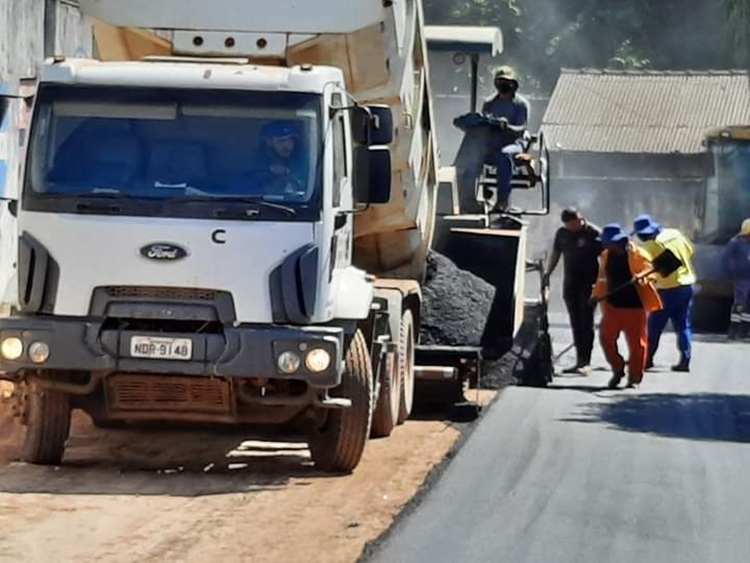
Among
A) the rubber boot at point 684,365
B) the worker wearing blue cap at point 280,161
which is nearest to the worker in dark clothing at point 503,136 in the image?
the rubber boot at point 684,365

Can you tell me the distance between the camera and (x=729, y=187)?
28.5 meters

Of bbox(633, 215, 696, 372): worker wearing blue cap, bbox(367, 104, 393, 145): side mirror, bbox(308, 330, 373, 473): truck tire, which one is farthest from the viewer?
bbox(633, 215, 696, 372): worker wearing blue cap

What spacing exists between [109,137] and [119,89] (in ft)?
0.98

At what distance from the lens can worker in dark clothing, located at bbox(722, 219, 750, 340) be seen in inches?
1001

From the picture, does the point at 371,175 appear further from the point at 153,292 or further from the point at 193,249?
the point at 153,292

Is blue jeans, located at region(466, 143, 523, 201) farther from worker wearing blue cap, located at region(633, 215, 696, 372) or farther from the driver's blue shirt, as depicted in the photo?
worker wearing blue cap, located at region(633, 215, 696, 372)

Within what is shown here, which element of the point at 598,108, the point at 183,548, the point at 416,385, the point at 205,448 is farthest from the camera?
the point at 598,108

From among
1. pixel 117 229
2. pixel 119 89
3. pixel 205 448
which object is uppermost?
pixel 119 89

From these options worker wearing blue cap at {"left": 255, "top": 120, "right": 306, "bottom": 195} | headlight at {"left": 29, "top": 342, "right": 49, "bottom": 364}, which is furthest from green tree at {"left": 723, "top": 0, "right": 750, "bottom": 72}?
headlight at {"left": 29, "top": 342, "right": 49, "bottom": 364}

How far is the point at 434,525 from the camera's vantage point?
9.22 m

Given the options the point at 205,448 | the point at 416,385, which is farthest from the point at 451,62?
the point at 205,448

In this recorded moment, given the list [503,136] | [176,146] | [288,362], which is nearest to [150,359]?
[288,362]

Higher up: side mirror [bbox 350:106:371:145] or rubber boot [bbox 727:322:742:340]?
side mirror [bbox 350:106:371:145]

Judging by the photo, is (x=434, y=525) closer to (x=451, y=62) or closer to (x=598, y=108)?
(x=451, y=62)
